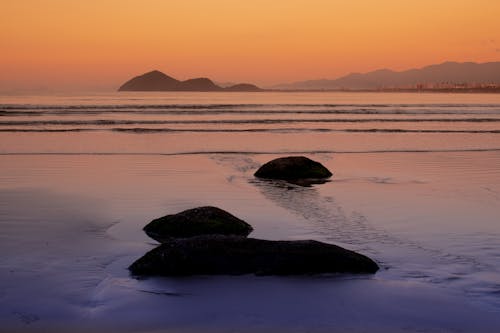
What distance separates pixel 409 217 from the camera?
13.0 m

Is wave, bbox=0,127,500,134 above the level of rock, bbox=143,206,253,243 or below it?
below

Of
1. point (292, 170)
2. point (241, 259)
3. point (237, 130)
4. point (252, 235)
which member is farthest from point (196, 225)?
point (237, 130)

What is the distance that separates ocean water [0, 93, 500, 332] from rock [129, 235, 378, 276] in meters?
0.19

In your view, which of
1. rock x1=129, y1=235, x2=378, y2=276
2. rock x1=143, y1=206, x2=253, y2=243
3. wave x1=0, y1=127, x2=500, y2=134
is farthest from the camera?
wave x1=0, y1=127, x2=500, y2=134

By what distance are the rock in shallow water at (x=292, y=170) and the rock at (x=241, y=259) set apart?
960cm

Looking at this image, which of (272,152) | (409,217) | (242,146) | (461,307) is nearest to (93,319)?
(461,307)

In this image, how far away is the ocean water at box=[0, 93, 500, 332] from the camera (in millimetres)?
7348

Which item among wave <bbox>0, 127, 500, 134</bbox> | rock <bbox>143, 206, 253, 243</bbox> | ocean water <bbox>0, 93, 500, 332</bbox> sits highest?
rock <bbox>143, 206, 253, 243</bbox>

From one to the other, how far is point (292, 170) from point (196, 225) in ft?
25.7

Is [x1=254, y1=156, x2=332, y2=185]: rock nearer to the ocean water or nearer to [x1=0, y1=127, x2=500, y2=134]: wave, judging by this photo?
the ocean water

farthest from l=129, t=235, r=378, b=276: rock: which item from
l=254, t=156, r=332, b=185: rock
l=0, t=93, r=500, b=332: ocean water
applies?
l=254, t=156, r=332, b=185: rock

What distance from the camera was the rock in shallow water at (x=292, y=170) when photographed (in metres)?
18.5

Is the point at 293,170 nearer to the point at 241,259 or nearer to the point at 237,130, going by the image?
the point at 241,259

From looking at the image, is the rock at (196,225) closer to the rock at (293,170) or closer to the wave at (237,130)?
the rock at (293,170)
